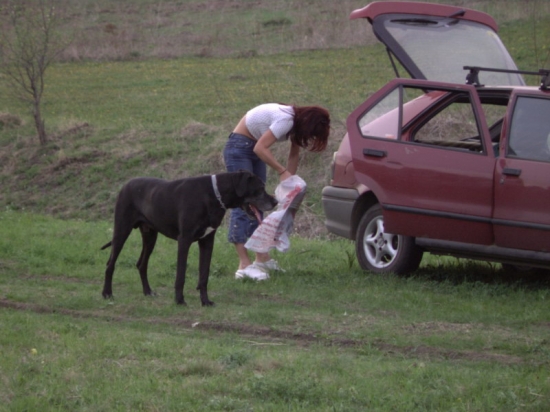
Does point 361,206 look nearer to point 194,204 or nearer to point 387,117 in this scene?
point 387,117

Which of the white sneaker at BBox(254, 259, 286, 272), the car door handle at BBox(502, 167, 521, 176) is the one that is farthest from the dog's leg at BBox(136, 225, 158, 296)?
the car door handle at BBox(502, 167, 521, 176)

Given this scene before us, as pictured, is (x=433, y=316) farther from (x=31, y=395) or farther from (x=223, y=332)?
(x=31, y=395)

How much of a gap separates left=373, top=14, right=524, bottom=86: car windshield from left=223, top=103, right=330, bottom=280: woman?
3.58ft

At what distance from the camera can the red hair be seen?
25.9 ft

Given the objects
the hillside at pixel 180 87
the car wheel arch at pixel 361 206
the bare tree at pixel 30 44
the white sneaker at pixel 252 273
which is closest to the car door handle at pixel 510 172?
the car wheel arch at pixel 361 206

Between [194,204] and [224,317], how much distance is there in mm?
972

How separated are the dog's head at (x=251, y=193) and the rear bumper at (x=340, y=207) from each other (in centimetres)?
124

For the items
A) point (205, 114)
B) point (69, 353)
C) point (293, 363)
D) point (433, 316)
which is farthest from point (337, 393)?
point (205, 114)

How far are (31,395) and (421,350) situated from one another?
7.91 ft

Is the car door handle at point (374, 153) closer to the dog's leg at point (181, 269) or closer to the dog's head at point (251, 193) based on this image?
the dog's head at point (251, 193)

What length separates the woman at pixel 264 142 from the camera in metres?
7.93

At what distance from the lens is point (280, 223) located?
819 cm

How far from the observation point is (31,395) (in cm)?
474

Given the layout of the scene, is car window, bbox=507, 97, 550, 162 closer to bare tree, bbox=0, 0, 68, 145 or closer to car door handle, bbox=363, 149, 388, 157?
car door handle, bbox=363, 149, 388, 157
